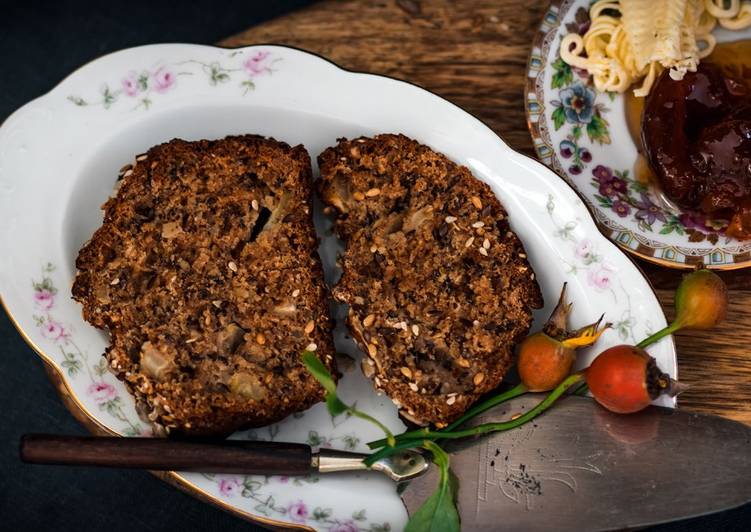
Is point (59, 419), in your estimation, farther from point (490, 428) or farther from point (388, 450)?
point (490, 428)

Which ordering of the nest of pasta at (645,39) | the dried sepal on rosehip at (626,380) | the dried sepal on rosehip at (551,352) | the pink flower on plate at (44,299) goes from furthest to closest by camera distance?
the nest of pasta at (645,39) < the pink flower on plate at (44,299) < the dried sepal on rosehip at (551,352) < the dried sepal on rosehip at (626,380)

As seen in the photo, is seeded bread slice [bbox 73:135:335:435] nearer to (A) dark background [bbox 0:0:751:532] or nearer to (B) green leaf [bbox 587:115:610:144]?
(A) dark background [bbox 0:0:751:532]

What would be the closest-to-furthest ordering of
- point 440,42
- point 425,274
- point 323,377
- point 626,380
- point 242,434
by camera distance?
1. point 323,377
2. point 626,380
3. point 425,274
4. point 242,434
5. point 440,42

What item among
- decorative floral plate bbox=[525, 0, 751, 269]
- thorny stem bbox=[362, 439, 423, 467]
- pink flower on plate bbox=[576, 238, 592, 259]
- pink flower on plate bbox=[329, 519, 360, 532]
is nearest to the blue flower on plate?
decorative floral plate bbox=[525, 0, 751, 269]

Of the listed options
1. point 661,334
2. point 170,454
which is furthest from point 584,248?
point 170,454

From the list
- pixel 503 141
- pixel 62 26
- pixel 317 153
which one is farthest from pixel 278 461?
pixel 62 26

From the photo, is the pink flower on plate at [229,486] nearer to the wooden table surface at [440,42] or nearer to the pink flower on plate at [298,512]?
the pink flower on plate at [298,512]

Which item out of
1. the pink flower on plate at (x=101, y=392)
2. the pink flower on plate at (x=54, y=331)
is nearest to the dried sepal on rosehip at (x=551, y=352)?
the pink flower on plate at (x=101, y=392)
